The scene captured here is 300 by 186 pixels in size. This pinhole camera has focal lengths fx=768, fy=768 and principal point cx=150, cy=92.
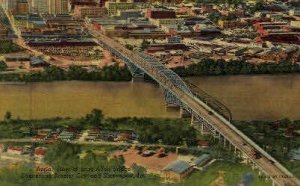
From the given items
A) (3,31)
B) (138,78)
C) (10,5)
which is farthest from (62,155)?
(10,5)

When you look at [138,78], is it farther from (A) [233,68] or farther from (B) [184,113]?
(A) [233,68]

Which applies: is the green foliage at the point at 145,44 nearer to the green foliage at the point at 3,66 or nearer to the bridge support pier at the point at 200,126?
the green foliage at the point at 3,66

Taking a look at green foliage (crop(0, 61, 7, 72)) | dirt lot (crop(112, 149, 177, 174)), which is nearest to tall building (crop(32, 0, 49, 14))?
green foliage (crop(0, 61, 7, 72))

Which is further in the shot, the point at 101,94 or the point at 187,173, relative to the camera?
the point at 101,94

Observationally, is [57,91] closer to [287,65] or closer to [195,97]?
[195,97]

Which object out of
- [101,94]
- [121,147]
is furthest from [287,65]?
[121,147]

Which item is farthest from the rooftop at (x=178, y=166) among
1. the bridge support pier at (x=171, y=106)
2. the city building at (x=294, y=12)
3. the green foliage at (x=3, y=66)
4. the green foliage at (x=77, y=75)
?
the city building at (x=294, y=12)
